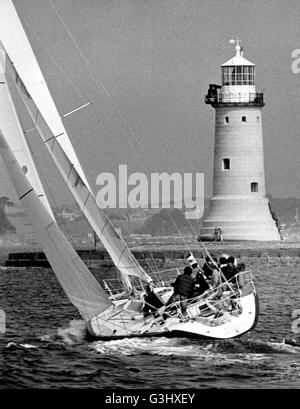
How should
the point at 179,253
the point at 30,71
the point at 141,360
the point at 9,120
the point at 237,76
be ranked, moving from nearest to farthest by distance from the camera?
the point at 141,360, the point at 9,120, the point at 30,71, the point at 179,253, the point at 237,76

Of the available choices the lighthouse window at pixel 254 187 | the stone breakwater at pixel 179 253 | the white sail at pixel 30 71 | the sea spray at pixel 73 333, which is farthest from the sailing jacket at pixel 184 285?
the lighthouse window at pixel 254 187

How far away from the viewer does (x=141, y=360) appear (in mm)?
21547

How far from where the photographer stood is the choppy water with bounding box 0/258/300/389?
64.8 ft

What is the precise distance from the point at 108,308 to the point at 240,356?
2799 mm

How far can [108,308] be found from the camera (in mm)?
23516

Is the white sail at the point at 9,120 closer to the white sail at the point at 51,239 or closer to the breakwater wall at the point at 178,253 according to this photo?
the white sail at the point at 51,239

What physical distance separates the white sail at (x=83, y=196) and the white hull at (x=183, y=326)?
2050 mm

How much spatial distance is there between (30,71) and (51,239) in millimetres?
5633

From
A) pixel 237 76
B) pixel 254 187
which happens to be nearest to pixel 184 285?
pixel 254 187

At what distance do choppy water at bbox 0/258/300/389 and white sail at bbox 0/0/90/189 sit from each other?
3809mm

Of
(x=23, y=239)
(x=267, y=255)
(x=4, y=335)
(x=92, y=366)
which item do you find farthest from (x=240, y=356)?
(x=23, y=239)

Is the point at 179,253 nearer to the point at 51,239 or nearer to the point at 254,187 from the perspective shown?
the point at 254,187
